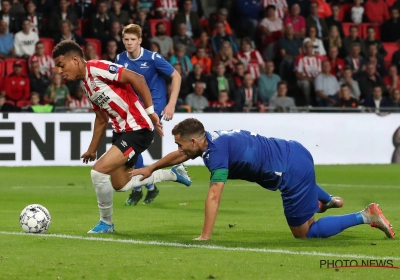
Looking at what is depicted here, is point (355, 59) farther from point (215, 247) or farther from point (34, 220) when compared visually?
Result: point (215, 247)

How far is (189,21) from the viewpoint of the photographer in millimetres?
22219

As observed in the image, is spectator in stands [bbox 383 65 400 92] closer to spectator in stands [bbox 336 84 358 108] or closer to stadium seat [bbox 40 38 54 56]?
spectator in stands [bbox 336 84 358 108]

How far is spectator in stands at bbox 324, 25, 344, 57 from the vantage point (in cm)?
2291

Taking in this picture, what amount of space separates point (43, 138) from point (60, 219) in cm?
771

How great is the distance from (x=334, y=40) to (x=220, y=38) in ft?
10.3

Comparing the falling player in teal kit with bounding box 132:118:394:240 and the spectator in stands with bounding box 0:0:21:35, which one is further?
the spectator in stands with bounding box 0:0:21:35

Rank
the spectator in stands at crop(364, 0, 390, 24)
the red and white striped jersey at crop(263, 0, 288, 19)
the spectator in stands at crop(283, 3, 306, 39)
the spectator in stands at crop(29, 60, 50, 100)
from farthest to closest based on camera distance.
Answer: the spectator in stands at crop(364, 0, 390, 24) → the red and white striped jersey at crop(263, 0, 288, 19) → the spectator in stands at crop(283, 3, 306, 39) → the spectator in stands at crop(29, 60, 50, 100)

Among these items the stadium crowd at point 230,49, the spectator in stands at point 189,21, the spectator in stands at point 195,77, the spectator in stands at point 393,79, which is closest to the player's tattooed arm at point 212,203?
the stadium crowd at point 230,49

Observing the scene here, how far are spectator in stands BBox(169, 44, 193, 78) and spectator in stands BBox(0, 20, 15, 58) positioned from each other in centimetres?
362

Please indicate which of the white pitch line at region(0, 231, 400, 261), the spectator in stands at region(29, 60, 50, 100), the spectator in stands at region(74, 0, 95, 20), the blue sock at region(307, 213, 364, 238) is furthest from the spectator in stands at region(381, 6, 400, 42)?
the white pitch line at region(0, 231, 400, 261)

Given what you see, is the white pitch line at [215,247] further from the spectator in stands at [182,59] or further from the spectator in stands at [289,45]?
the spectator in stands at [289,45]

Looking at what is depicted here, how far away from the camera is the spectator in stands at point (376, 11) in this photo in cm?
2441


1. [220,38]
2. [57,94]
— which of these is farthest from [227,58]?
[57,94]

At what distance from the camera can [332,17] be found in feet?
77.3
